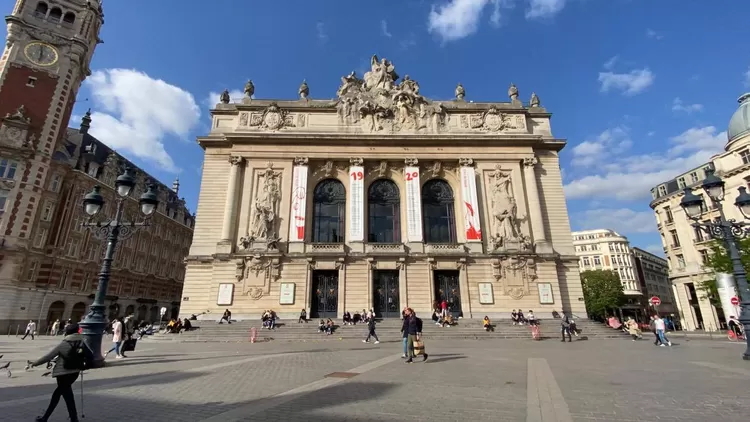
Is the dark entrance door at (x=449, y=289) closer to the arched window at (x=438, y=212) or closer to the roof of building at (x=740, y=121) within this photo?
the arched window at (x=438, y=212)

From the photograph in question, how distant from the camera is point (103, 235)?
1154 cm

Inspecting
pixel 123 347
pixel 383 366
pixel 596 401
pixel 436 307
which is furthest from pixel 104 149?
pixel 596 401

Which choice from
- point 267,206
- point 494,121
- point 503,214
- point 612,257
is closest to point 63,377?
point 267,206

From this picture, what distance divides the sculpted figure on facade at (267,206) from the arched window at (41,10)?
107 ft

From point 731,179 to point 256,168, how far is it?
48216mm

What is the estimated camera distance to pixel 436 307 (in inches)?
1021

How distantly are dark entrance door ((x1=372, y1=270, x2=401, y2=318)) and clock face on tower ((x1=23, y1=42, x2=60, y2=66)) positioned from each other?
39.8 metres

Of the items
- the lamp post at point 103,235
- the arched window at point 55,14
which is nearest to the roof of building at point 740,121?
the lamp post at point 103,235

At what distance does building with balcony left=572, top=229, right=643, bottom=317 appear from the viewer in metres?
73.8

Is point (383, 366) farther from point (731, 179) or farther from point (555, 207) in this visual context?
point (731, 179)

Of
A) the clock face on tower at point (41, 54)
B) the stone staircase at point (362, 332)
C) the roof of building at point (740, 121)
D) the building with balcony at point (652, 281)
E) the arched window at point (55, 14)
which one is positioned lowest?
the stone staircase at point (362, 332)

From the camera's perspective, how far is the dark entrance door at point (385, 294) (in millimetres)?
26641

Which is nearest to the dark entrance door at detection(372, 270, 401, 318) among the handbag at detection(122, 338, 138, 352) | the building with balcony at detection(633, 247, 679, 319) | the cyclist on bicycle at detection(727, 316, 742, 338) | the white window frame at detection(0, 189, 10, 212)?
the handbag at detection(122, 338, 138, 352)

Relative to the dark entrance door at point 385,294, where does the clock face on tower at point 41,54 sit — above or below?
above
